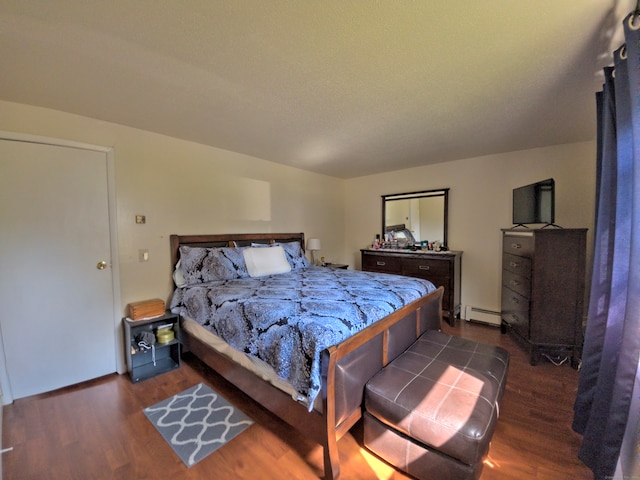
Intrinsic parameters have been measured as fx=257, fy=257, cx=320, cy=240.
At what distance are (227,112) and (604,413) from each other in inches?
123

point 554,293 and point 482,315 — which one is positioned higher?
point 554,293

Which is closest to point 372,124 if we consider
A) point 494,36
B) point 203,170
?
point 494,36

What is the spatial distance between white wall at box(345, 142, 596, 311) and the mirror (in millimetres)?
104

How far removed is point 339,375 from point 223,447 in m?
0.90

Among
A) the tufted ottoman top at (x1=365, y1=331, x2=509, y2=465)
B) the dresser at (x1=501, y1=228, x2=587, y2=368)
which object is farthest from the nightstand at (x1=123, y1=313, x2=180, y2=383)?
the dresser at (x1=501, y1=228, x2=587, y2=368)

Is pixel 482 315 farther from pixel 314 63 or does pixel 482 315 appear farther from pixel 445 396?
pixel 314 63

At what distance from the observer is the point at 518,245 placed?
2934mm

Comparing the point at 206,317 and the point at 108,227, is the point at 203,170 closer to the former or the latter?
the point at 108,227

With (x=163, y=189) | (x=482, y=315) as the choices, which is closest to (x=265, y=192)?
(x=163, y=189)

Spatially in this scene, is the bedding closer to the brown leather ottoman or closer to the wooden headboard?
the wooden headboard

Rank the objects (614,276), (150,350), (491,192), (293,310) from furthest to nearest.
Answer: (491,192)
(150,350)
(293,310)
(614,276)

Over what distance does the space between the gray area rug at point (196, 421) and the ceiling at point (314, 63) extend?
7.72 feet

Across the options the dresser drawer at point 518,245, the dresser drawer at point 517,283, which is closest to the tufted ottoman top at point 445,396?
the dresser drawer at point 517,283

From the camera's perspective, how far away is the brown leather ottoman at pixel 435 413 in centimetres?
124
